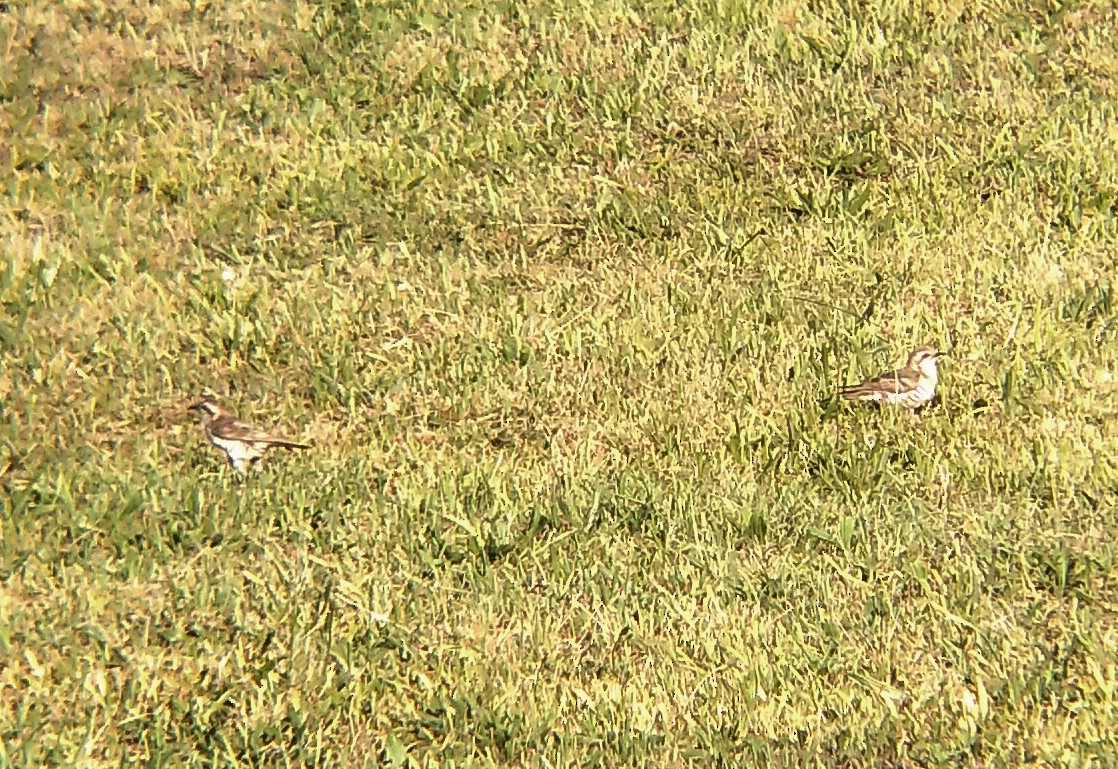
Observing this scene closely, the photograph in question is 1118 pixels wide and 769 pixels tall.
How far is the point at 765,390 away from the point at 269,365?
2274 mm

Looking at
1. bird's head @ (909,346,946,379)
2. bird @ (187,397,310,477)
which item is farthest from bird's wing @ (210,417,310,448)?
bird's head @ (909,346,946,379)

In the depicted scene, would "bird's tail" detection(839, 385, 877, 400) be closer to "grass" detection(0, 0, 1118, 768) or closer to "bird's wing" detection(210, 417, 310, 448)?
"grass" detection(0, 0, 1118, 768)

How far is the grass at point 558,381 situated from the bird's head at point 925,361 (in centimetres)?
13

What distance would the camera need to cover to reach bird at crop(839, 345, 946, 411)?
7203 millimetres

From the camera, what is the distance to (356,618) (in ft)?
20.8

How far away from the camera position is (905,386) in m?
7.25

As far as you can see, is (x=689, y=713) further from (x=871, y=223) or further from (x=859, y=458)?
(x=871, y=223)

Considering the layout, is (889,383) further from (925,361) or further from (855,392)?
(925,361)

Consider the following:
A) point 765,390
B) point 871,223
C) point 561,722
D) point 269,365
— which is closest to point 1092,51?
point 871,223

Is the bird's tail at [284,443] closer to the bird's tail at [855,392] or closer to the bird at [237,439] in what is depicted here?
the bird at [237,439]

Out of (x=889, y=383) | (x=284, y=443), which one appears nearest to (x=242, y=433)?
(x=284, y=443)

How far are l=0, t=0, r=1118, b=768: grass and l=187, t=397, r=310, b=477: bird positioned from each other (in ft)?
0.29

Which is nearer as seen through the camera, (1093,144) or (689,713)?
(689,713)

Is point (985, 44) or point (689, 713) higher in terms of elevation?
point (985, 44)
